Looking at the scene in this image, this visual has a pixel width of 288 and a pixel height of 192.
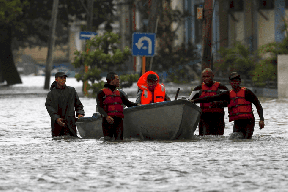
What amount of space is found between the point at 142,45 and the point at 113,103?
8.38 m

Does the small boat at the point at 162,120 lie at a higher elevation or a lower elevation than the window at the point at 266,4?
lower

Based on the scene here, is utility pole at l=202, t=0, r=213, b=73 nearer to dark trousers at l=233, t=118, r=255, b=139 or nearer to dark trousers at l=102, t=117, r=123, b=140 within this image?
dark trousers at l=233, t=118, r=255, b=139

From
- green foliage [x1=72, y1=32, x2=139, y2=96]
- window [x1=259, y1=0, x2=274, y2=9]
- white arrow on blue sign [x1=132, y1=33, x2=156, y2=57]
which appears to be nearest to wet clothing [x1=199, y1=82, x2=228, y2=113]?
white arrow on blue sign [x1=132, y1=33, x2=156, y2=57]

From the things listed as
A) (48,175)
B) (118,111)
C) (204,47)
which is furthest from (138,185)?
(204,47)

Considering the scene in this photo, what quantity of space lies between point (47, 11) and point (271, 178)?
3782 cm

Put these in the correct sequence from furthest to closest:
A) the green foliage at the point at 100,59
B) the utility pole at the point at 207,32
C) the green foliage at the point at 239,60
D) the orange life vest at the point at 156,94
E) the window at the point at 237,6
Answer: the window at the point at 237,6 → the green foliage at the point at 239,60 → the green foliage at the point at 100,59 → the utility pole at the point at 207,32 → the orange life vest at the point at 156,94

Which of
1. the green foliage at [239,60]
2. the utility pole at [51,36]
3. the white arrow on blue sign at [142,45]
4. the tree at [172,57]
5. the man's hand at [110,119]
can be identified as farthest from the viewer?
the tree at [172,57]

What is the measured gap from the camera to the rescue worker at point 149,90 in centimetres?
1327

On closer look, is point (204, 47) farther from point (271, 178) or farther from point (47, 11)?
point (47, 11)

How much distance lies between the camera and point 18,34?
49.2m

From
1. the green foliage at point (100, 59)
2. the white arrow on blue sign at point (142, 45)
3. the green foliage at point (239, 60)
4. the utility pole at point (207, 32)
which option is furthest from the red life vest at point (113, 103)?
the green foliage at point (239, 60)

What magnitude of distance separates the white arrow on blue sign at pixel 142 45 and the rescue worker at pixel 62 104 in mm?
7584

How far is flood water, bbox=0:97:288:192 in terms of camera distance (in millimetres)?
8320

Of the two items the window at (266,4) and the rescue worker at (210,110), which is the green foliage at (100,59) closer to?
the window at (266,4)
